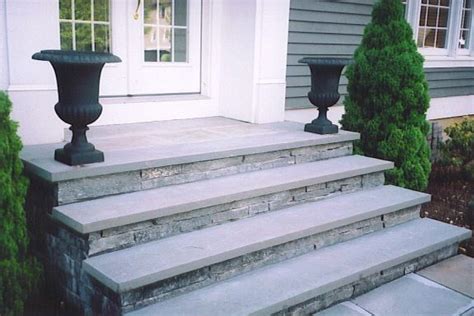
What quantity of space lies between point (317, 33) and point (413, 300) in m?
3.29

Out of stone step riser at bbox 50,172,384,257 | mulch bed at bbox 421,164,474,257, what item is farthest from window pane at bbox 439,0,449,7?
stone step riser at bbox 50,172,384,257

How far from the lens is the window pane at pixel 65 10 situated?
412 centimetres

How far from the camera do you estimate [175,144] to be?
362 centimetres

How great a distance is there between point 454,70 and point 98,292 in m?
6.51

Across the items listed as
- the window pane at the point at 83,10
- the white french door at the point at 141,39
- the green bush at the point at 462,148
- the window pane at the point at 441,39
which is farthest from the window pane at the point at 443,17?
the window pane at the point at 83,10

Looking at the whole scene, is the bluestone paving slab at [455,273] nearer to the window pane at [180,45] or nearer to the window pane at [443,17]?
the window pane at [180,45]

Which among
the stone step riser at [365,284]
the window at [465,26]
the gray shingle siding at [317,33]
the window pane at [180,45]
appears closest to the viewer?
the stone step riser at [365,284]

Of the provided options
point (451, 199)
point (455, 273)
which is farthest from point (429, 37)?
point (455, 273)

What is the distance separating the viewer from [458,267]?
3480 mm

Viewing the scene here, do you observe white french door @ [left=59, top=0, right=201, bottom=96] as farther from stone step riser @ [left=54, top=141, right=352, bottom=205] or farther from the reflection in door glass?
stone step riser @ [left=54, top=141, right=352, bottom=205]

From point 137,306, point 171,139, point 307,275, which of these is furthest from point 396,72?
point 137,306

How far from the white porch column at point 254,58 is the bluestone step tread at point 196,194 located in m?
1.06

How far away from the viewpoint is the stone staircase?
253cm

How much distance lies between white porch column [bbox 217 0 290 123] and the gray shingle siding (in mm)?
434
